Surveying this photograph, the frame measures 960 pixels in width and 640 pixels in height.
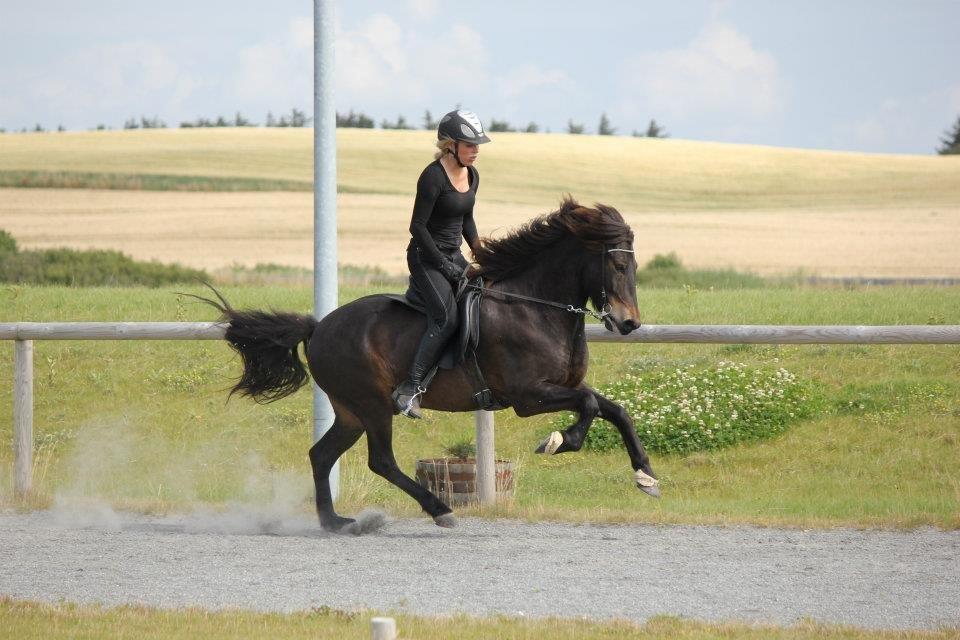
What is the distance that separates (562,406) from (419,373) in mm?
1006

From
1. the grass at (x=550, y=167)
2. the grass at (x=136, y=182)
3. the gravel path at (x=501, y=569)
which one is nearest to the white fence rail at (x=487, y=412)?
the gravel path at (x=501, y=569)

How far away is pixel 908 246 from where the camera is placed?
3472cm

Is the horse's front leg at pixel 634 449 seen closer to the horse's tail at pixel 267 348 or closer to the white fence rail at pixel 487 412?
the white fence rail at pixel 487 412

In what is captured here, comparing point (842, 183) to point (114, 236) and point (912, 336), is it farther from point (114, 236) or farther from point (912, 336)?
point (912, 336)

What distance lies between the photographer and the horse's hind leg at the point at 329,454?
876 centimetres

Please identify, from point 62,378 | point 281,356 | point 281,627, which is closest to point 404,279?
point 62,378

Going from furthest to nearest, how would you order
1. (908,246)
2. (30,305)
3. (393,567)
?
(908,246), (30,305), (393,567)

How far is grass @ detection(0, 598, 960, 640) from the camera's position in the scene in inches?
218

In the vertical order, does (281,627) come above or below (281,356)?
below

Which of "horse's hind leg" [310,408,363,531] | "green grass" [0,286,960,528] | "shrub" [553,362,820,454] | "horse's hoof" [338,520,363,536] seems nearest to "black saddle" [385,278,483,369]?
"horse's hind leg" [310,408,363,531]

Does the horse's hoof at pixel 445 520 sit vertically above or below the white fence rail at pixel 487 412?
below

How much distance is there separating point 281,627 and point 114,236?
3245cm

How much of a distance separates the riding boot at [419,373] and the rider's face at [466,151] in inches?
45.3

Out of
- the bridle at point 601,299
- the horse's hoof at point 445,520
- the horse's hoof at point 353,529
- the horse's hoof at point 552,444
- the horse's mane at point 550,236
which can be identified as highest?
the horse's mane at point 550,236
